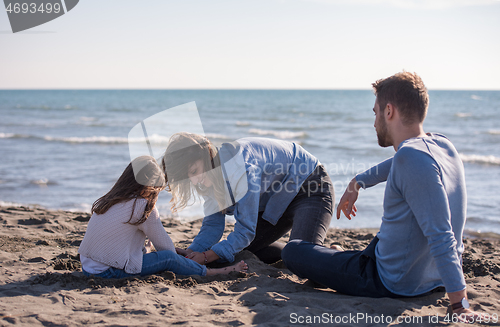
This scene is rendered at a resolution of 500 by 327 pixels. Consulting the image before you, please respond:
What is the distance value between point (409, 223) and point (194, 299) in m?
1.49

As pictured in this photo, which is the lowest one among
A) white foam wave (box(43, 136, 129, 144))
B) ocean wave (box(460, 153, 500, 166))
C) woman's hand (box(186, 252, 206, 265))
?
ocean wave (box(460, 153, 500, 166))

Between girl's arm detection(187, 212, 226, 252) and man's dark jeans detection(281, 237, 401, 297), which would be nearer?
man's dark jeans detection(281, 237, 401, 297)

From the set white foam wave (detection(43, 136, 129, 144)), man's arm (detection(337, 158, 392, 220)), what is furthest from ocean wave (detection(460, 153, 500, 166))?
white foam wave (detection(43, 136, 129, 144))

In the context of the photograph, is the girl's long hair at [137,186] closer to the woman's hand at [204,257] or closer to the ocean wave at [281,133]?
the woman's hand at [204,257]

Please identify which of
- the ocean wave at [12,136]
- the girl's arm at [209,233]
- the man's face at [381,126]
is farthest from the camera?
the ocean wave at [12,136]

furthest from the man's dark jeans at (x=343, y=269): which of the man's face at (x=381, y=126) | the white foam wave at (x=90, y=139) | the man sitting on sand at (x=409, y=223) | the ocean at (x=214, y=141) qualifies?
the white foam wave at (x=90, y=139)

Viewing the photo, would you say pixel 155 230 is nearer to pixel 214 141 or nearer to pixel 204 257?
pixel 204 257

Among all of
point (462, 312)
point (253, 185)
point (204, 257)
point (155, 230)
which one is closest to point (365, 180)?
point (253, 185)

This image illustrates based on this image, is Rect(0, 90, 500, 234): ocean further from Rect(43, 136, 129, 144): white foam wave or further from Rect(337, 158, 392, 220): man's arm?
Rect(337, 158, 392, 220): man's arm

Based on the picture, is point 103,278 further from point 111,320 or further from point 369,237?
point 369,237

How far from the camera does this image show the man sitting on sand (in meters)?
2.06

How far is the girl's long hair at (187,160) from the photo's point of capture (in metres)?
2.90

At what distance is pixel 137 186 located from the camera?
9.41ft

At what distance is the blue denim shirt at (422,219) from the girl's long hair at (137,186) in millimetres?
1644
